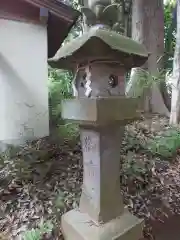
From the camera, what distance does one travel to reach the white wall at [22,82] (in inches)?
164

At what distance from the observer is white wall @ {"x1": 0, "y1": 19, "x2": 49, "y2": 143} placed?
13.7 ft

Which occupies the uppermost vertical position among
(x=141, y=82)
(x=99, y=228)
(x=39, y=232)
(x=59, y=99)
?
(x=141, y=82)

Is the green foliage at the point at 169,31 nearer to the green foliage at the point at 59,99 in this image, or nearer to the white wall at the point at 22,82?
the green foliage at the point at 59,99

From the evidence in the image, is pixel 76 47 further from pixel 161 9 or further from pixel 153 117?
pixel 161 9

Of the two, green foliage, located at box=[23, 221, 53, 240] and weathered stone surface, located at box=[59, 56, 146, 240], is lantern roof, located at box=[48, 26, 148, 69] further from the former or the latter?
green foliage, located at box=[23, 221, 53, 240]

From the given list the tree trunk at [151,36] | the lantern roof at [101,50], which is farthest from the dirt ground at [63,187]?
the tree trunk at [151,36]

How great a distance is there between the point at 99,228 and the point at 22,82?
10.0 feet

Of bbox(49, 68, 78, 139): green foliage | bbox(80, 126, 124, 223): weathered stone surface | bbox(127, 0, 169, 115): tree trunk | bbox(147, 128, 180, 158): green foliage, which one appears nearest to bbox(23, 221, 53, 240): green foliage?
bbox(80, 126, 124, 223): weathered stone surface

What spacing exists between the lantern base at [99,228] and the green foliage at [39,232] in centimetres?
17

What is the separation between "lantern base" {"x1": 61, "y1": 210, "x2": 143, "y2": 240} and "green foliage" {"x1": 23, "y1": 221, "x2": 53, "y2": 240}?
0.55 feet

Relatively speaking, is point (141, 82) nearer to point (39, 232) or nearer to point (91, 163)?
point (91, 163)

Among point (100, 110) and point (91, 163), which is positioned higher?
point (100, 110)

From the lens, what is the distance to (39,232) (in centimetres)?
237

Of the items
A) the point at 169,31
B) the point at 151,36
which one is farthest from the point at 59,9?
the point at 169,31
